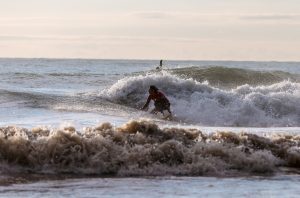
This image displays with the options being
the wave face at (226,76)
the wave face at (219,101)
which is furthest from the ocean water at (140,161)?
the wave face at (226,76)

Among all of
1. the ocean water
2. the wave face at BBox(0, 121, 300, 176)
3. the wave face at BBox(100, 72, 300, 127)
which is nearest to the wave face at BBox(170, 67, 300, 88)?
the wave face at BBox(100, 72, 300, 127)

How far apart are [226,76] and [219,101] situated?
50.0 ft

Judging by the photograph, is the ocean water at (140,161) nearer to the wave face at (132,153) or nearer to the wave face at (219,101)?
Answer: the wave face at (132,153)

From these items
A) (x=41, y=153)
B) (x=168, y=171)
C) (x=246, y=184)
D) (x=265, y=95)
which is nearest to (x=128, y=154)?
(x=168, y=171)

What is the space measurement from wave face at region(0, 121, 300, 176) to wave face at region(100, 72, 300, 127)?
9673 millimetres

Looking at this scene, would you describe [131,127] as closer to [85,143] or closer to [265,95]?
[85,143]

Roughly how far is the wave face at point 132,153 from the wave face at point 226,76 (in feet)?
84.4

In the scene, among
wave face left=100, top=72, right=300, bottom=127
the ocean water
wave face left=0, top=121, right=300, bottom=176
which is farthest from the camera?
wave face left=100, top=72, right=300, bottom=127

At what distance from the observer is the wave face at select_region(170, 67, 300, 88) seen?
4097 cm

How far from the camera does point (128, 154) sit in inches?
496

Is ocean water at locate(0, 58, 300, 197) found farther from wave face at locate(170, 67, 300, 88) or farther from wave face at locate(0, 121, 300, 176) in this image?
wave face at locate(170, 67, 300, 88)

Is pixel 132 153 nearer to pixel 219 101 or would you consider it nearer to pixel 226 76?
pixel 219 101

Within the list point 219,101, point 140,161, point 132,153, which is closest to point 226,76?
point 219,101

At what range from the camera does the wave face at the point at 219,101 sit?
2502 cm
